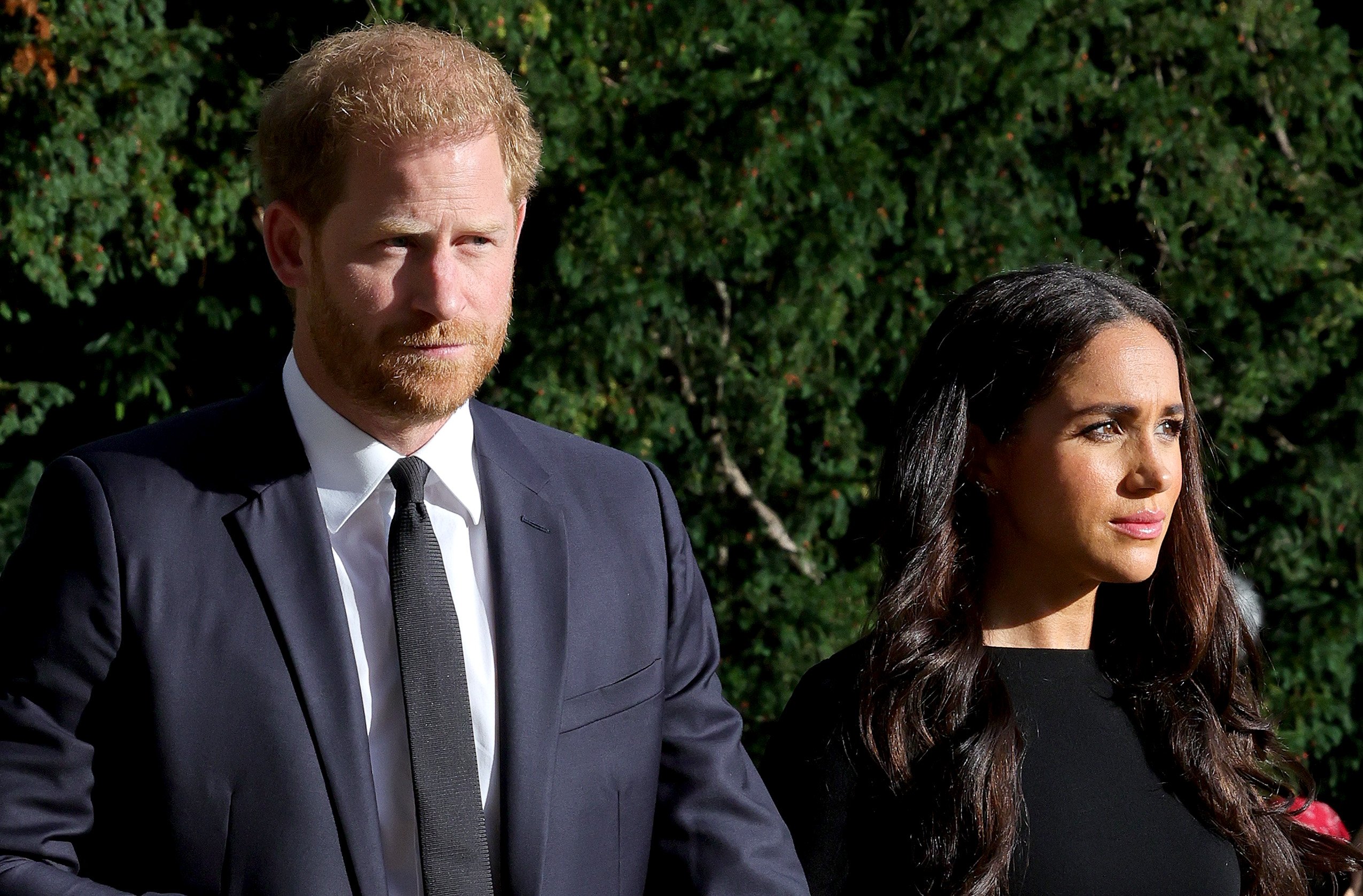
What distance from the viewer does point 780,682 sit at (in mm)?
4891

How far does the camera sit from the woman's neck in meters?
2.54

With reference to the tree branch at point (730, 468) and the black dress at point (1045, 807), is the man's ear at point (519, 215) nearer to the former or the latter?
the black dress at point (1045, 807)

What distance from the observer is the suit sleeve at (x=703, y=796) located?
1938mm

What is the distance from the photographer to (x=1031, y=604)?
255cm

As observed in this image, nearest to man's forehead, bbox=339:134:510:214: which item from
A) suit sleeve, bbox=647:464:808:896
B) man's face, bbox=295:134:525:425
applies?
man's face, bbox=295:134:525:425

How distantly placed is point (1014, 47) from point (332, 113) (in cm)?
362

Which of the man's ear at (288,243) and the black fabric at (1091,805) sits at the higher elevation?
the man's ear at (288,243)

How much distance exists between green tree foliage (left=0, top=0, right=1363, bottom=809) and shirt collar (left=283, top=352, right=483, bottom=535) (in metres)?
2.66

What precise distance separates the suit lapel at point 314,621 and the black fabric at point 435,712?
0.06 metres

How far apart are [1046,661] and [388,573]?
1.25 metres

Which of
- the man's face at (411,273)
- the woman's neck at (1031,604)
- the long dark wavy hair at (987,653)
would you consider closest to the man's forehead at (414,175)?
the man's face at (411,273)

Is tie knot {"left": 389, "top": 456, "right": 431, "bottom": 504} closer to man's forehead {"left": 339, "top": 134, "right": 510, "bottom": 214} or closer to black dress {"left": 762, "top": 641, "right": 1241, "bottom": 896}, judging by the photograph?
man's forehead {"left": 339, "top": 134, "right": 510, "bottom": 214}

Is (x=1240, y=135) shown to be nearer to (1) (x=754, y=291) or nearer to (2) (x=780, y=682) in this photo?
(1) (x=754, y=291)

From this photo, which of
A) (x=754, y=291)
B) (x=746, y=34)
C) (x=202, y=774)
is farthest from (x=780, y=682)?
(x=202, y=774)
